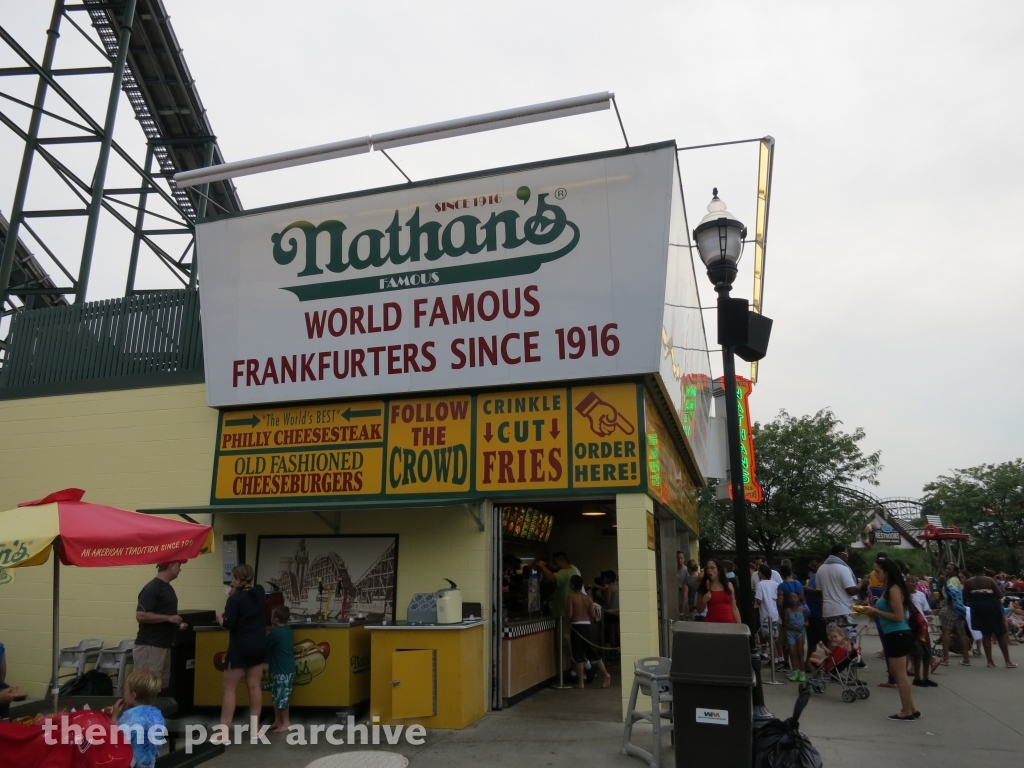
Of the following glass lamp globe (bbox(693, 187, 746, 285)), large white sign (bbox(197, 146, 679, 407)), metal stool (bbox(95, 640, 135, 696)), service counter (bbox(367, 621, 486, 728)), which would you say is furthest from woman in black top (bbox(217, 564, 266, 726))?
glass lamp globe (bbox(693, 187, 746, 285))

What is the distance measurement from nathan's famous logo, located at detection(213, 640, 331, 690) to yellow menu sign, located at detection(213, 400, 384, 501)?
1897mm

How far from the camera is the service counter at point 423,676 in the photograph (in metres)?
7.65

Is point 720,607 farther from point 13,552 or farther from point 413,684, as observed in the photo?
point 13,552

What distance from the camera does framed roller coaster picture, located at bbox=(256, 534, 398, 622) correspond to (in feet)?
30.0

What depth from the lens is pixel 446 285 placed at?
9438 mm

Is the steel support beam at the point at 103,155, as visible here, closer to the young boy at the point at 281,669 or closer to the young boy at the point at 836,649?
the young boy at the point at 281,669

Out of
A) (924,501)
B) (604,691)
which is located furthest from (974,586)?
(924,501)

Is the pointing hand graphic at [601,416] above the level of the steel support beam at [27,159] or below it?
below

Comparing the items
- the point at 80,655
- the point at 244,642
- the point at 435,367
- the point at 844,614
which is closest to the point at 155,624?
the point at 244,642

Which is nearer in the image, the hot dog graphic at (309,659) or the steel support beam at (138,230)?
the hot dog graphic at (309,659)

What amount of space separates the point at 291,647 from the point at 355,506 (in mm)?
1641

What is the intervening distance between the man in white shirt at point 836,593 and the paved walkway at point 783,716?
129 centimetres

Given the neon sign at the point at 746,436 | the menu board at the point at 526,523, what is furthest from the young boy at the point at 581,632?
the neon sign at the point at 746,436

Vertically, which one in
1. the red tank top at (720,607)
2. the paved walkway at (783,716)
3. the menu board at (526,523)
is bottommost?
the paved walkway at (783,716)
